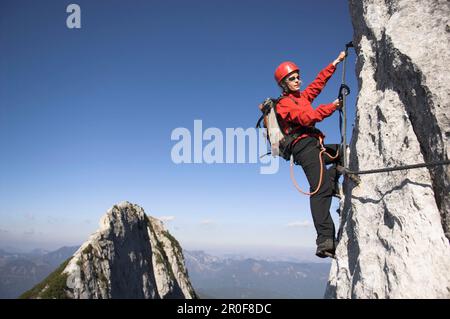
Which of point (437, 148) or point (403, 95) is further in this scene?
point (403, 95)

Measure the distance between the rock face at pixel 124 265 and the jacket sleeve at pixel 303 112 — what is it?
34.8m

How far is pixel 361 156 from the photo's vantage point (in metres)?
7.45

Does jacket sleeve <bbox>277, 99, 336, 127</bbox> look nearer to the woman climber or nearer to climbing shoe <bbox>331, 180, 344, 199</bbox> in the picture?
the woman climber

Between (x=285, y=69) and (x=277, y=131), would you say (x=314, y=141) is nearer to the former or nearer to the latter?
(x=277, y=131)

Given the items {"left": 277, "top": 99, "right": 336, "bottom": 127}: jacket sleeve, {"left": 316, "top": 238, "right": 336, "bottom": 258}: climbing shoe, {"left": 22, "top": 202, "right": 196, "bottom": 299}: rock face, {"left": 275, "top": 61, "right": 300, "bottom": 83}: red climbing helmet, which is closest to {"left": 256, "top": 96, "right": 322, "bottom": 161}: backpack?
{"left": 277, "top": 99, "right": 336, "bottom": 127}: jacket sleeve

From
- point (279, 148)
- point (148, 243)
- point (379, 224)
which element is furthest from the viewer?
point (148, 243)

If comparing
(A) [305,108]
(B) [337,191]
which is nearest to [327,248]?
(B) [337,191]

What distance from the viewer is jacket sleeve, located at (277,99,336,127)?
25.6ft

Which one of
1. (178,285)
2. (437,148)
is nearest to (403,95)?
(437,148)

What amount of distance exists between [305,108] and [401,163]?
261 cm

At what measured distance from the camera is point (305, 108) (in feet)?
26.8

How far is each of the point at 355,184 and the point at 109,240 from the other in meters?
44.6
